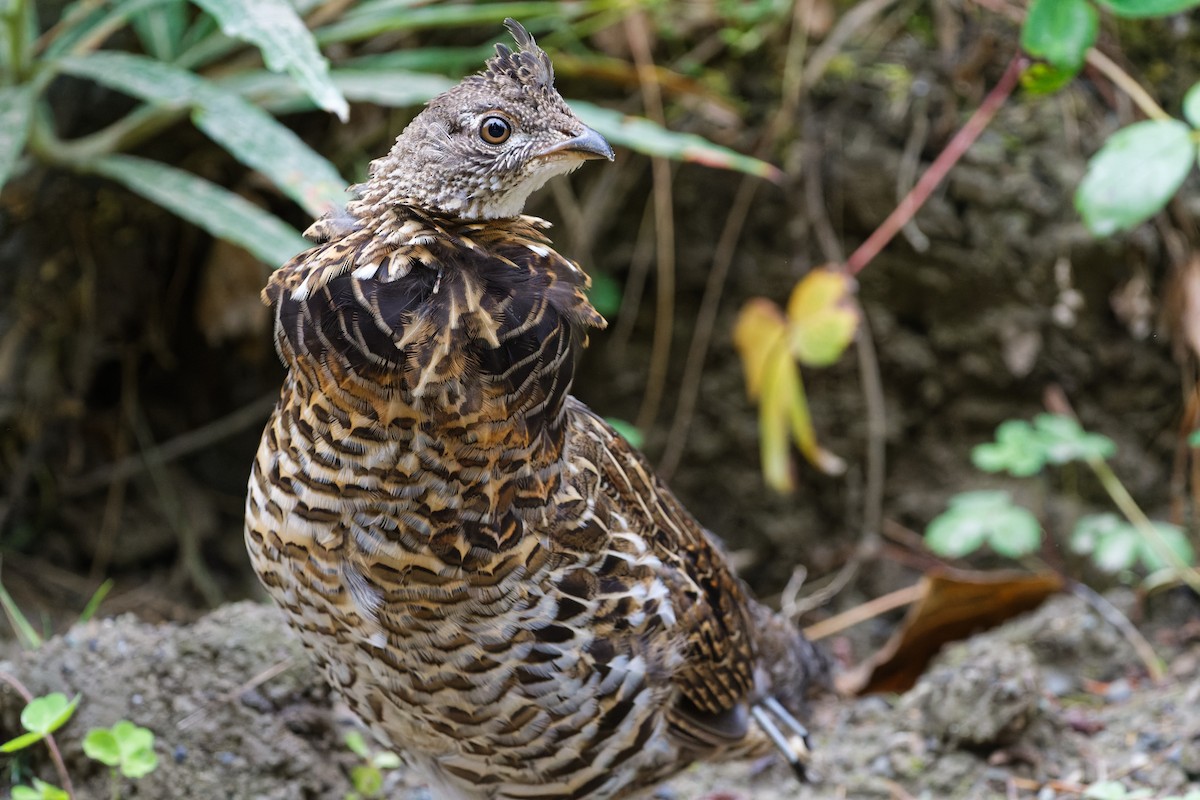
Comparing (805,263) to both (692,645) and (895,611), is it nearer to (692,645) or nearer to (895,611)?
(895,611)

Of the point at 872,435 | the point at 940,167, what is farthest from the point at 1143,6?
the point at 872,435

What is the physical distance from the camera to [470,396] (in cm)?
223

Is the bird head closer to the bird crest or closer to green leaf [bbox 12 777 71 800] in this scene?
the bird crest

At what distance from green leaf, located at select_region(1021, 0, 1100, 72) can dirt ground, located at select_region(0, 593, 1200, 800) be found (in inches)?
67.1

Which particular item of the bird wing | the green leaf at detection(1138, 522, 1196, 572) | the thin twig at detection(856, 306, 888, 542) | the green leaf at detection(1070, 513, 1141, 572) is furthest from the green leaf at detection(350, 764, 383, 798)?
the green leaf at detection(1138, 522, 1196, 572)

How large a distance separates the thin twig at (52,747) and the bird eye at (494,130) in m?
1.67

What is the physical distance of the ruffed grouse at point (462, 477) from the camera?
7.29 ft

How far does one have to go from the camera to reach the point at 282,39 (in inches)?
116

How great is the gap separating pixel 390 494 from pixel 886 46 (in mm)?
3268

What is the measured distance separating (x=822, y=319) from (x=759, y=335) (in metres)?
0.24

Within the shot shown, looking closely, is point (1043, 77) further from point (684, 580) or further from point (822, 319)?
point (684, 580)

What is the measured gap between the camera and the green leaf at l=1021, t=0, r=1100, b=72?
11.2 ft

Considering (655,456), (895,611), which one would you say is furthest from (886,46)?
(895,611)

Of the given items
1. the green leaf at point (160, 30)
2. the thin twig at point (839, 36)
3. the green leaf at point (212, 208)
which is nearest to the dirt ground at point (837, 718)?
the green leaf at point (212, 208)
